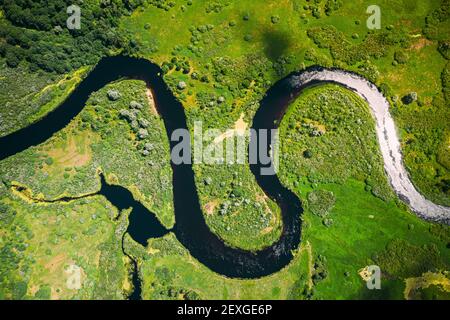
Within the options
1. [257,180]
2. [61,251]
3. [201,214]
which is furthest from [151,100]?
[61,251]

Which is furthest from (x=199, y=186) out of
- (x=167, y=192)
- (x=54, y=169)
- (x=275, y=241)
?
(x=54, y=169)

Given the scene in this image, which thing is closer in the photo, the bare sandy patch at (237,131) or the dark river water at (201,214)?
the bare sandy patch at (237,131)

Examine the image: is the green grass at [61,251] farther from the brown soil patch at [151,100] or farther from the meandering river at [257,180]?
the brown soil patch at [151,100]

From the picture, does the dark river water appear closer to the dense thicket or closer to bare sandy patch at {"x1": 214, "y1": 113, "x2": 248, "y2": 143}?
bare sandy patch at {"x1": 214, "y1": 113, "x2": 248, "y2": 143}

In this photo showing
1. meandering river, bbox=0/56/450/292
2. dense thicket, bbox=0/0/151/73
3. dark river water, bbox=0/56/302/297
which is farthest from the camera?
dark river water, bbox=0/56/302/297

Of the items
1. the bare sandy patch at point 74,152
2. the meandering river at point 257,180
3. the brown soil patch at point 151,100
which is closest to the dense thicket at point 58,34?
the meandering river at point 257,180

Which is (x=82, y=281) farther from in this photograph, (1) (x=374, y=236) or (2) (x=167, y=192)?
(1) (x=374, y=236)

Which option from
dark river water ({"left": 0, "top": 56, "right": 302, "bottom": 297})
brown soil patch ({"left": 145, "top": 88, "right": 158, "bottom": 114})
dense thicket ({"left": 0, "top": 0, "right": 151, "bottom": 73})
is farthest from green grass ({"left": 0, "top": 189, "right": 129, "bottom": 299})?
dense thicket ({"left": 0, "top": 0, "right": 151, "bottom": 73})

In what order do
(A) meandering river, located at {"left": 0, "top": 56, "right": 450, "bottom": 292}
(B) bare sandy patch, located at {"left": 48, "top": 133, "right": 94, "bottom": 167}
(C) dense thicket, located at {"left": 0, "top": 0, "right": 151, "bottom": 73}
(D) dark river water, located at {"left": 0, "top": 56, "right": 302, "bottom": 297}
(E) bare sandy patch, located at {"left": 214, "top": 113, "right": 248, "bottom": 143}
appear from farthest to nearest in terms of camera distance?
1. (D) dark river water, located at {"left": 0, "top": 56, "right": 302, "bottom": 297}
2. (E) bare sandy patch, located at {"left": 214, "top": 113, "right": 248, "bottom": 143}
3. (A) meandering river, located at {"left": 0, "top": 56, "right": 450, "bottom": 292}
4. (B) bare sandy patch, located at {"left": 48, "top": 133, "right": 94, "bottom": 167}
5. (C) dense thicket, located at {"left": 0, "top": 0, "right": 151, "bottom": 73}

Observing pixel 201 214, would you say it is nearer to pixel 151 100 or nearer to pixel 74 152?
pixel 151 100
